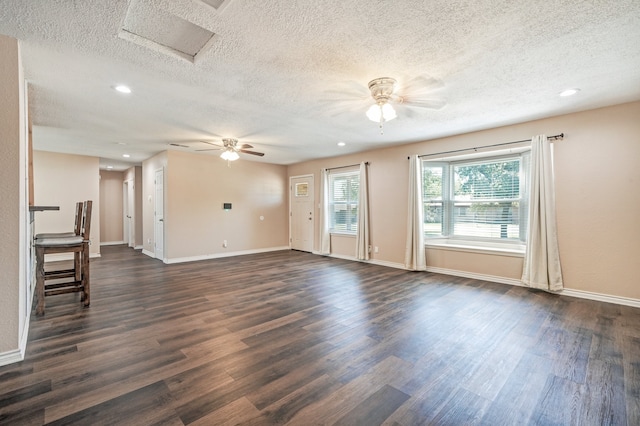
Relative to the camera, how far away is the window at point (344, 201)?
6.81m

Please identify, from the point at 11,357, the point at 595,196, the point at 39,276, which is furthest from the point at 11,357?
the point at 595,196

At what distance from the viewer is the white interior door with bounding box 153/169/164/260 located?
6.30 meters

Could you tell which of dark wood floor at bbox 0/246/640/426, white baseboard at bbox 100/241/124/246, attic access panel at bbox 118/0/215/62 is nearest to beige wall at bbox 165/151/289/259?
dark wood floor at bbox 0/246/640/426

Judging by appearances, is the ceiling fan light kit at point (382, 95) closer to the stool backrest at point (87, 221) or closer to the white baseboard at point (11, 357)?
the stool backrest at point (87, 221)

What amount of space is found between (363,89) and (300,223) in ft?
17.5

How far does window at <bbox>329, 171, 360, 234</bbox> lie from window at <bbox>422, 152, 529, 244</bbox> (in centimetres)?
180

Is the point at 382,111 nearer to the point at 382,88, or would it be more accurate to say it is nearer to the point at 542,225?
the point at 382,88

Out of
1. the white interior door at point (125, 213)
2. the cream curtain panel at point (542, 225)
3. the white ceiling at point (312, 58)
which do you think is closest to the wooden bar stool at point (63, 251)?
the white ceiling at point (312, 58)

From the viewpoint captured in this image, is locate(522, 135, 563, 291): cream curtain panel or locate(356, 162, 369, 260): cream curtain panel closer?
locate(522, 135, 563, 291): cream curtain panel

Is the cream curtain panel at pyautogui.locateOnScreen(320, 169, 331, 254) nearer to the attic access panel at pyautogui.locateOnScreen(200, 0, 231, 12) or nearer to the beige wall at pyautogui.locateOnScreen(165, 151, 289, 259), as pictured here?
the beige wall at pyautogui.locateOnScreen(165, 151, 289, 259)

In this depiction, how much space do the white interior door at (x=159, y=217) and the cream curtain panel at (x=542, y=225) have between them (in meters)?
7.04

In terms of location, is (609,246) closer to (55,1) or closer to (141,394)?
(141,394)

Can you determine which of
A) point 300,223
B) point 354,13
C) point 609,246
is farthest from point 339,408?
point 300,223

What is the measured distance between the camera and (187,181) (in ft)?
20.6
